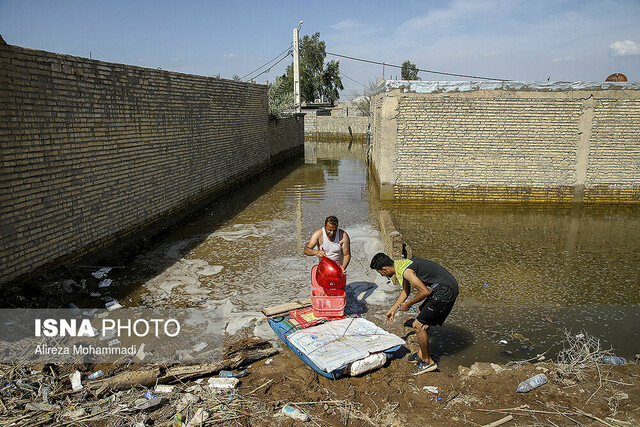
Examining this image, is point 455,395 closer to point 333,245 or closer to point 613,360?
point 613,360

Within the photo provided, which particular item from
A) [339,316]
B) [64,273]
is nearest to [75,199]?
[64,273]

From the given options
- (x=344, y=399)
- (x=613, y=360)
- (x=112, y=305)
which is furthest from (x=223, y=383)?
(x=613, y=360)

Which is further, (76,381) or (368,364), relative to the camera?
(368,364)

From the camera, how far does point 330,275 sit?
522cm

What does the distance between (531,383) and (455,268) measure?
3.62 meters

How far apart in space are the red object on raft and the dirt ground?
1.03 m

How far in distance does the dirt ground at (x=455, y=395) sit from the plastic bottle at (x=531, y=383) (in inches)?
1.9


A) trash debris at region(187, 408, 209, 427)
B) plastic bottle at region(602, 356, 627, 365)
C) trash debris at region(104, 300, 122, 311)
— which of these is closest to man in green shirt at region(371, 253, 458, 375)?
plastic bottle at region(602, 356, 627, 365)

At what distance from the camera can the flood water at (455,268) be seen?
563cm

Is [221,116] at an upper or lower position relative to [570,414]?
upper

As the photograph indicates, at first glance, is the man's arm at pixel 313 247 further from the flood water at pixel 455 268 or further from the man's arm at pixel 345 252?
the flood water at pixel 455 268

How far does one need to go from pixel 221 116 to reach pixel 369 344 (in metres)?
11.3

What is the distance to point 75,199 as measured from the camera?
23.0 ft

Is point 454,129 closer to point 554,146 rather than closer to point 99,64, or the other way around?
point 554,146
